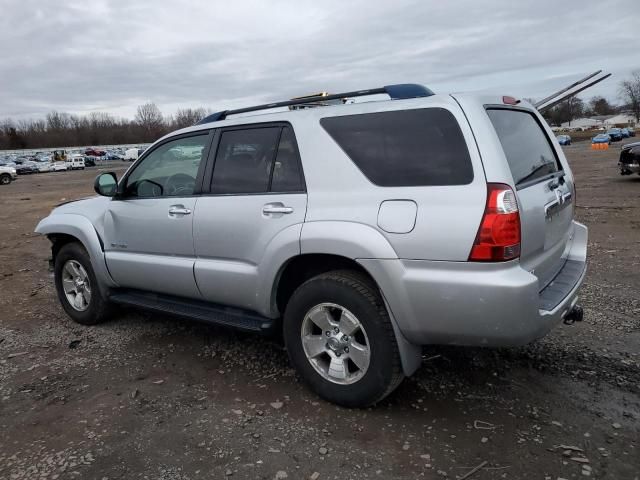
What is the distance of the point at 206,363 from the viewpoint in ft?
13.4

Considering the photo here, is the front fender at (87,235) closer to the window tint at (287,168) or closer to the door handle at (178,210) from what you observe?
the door handle at (178,210)

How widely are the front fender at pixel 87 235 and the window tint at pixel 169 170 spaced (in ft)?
1.92

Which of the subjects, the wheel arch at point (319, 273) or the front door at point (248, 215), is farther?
the front door at point (248, 215)

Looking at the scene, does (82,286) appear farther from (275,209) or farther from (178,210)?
(275,209)

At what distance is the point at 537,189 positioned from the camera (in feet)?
10.0

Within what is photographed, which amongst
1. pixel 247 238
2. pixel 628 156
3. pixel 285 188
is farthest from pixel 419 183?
pixel 628 156

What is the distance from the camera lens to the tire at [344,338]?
9.84ft

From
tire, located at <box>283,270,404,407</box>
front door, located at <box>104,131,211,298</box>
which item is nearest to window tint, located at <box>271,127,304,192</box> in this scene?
tire, located at <box>283,270,404,407</box>

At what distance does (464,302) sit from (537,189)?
2.90 feet

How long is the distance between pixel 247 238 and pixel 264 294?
1.29 ft

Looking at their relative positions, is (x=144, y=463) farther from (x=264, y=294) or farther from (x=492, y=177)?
(x=492, y=177)

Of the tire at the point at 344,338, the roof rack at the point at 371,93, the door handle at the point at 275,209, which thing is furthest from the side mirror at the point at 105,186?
the tire at the point at 344,338

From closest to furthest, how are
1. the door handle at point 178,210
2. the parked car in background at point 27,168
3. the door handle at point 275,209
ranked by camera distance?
the door handle at point 275,209
the door handle at point 178,210
the parked car in background at point 27,168

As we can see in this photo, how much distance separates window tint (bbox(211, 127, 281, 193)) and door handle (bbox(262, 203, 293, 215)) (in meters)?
0.16
